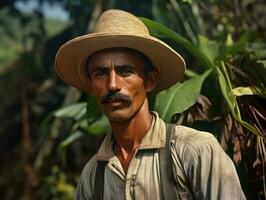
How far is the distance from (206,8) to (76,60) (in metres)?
2.61

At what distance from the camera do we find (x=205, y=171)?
1891 mm

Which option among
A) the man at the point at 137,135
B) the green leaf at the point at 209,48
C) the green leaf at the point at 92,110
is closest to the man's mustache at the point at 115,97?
the man at the point at 137,135

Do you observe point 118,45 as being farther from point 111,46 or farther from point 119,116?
point 119,116

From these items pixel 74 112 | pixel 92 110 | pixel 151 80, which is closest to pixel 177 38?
pixel 92 110

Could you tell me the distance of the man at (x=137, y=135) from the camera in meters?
1.91

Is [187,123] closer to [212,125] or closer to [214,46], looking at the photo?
[212,125]

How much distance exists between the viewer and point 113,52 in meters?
2.04

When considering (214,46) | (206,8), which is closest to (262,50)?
(214,46)

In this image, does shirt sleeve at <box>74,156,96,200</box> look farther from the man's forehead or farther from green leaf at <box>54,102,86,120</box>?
green leaf at <box>54,102,86,120</box>

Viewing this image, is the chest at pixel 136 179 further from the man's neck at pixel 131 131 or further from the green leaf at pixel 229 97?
the green leaf at pixel 229 97

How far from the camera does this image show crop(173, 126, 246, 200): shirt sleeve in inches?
73.7

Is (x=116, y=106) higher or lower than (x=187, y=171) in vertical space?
higher

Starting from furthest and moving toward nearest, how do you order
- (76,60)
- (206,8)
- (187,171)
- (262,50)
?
(206,8) → (262,50) → (76,60) → (187,171)

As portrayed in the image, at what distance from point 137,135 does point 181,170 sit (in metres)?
0.25
